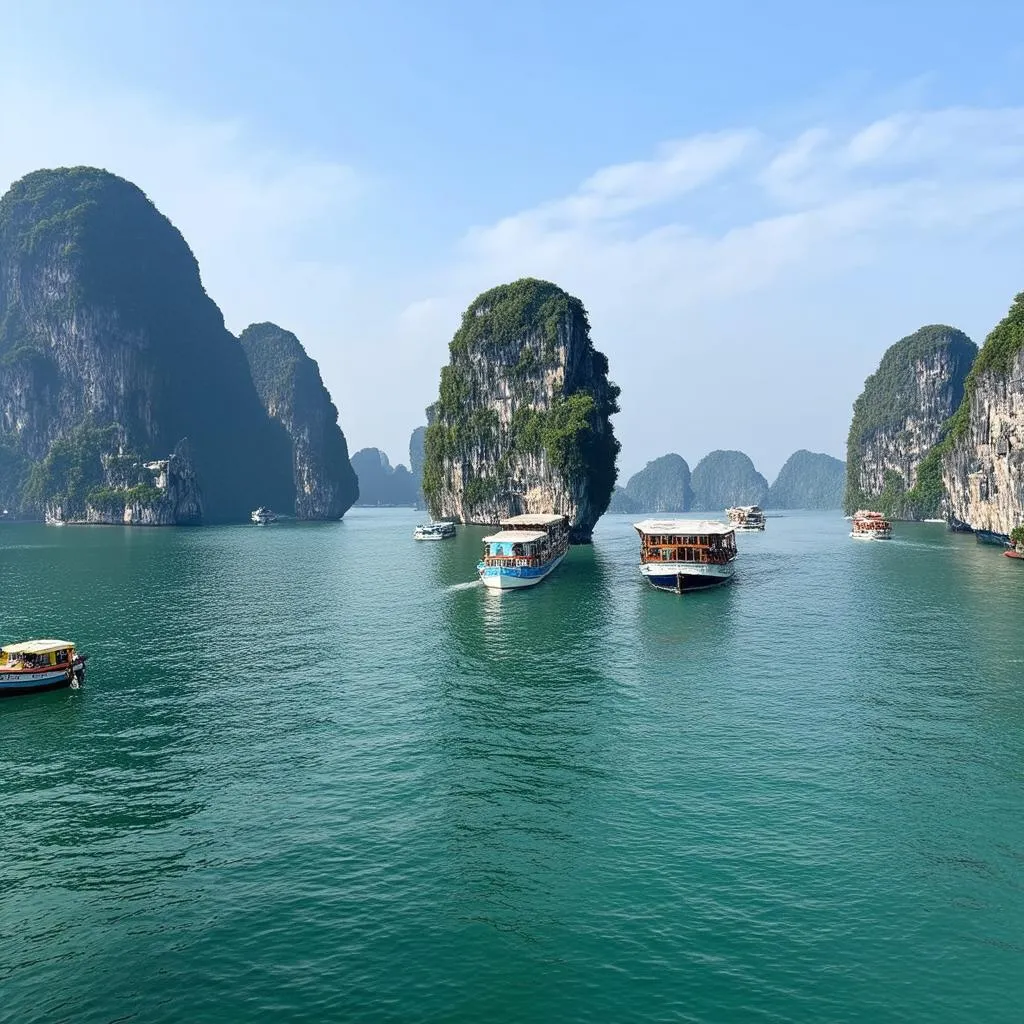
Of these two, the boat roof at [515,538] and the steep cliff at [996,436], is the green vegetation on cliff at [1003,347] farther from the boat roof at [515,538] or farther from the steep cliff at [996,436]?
the boat roof at [515,538]

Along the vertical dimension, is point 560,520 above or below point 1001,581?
above

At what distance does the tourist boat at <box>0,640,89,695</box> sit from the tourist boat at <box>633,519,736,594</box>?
172 ft

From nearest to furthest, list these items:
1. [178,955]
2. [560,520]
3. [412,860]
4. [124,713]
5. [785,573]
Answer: [178,955], [412,860], [124,713], [785,573], [560,520]

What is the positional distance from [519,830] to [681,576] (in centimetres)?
5490

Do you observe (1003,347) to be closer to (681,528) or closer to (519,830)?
(681,528)

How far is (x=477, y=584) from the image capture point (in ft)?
277

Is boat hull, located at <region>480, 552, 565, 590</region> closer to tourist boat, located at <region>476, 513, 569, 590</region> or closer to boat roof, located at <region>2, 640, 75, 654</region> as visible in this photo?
tourist boat, located at <region>476, 513, 569, 590</region>

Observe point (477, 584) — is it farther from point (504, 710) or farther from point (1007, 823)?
point (1007, 823)

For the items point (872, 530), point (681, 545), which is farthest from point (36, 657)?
point (872, 530)

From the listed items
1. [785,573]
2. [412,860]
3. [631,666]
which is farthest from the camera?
[785,573]

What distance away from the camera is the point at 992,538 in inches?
5271

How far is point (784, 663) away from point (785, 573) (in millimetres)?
51091

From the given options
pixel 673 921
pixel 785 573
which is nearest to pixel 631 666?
pixel 673 921

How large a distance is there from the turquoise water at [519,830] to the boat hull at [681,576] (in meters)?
22.0
